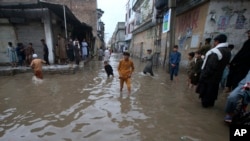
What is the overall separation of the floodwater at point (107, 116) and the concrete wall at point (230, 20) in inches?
139

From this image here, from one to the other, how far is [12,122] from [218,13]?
8.99 m

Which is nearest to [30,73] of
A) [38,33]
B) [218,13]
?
[38,33]

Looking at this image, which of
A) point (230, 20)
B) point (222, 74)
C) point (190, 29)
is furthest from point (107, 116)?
point (190, 29)

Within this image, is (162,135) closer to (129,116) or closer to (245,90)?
(129,116)

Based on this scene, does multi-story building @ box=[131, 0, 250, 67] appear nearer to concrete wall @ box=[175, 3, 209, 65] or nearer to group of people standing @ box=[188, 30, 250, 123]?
concrete wall @ box=[175, 3, 209, 65]

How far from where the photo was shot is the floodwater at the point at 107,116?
3.48m

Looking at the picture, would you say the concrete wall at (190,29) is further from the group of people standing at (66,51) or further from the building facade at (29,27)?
the building facade at (29,27)

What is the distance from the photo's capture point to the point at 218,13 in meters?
8.50

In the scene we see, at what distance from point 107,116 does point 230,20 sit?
7.35m

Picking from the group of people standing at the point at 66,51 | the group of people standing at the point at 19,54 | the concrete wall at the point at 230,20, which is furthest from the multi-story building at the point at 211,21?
the group of people standing at the point at 19,54

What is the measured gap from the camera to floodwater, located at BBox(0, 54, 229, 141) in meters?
3.48

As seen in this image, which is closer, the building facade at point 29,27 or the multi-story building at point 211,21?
the multi-story building at point 211,21

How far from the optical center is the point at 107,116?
4.42m

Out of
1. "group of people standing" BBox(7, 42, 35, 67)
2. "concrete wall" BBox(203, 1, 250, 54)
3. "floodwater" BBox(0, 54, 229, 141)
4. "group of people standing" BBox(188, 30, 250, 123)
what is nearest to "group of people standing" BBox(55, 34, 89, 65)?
"group of people standing" BBox(7, 42, 35, 67)
